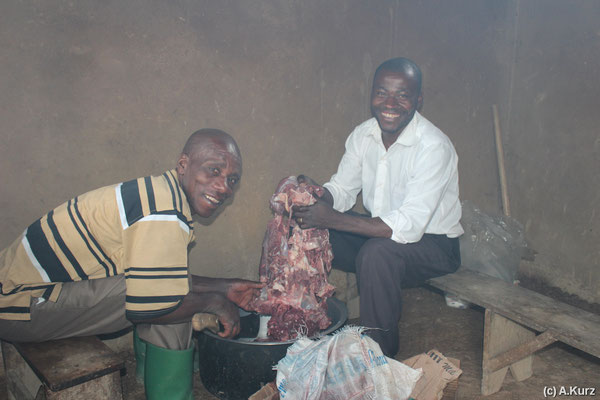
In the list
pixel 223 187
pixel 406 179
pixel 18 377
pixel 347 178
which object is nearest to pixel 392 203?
pixel 406 179

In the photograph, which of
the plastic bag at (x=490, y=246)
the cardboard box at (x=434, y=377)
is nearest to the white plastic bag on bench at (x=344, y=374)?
the cardboard box at (x=434, y=377)

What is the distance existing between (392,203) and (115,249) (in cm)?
203

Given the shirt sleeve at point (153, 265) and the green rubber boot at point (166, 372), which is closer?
the shirt sleeve at point (153, 265)

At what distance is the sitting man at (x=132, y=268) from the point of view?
214 cm

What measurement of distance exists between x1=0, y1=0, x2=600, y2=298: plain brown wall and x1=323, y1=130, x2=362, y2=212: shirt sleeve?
0.21 m

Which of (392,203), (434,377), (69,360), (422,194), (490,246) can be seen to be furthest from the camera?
(490,246)

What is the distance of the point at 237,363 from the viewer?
2.67m

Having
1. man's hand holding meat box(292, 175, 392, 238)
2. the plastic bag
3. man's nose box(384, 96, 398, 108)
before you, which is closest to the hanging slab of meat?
man's hand holding meat box(292, 175, 392, 238)

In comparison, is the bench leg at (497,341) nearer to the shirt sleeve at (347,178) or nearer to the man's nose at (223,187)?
the shirt sleeve at (347,178)

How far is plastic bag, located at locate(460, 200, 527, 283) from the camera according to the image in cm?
384

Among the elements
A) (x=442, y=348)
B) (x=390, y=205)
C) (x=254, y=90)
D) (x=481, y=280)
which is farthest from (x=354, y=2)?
(x=442, y=348)

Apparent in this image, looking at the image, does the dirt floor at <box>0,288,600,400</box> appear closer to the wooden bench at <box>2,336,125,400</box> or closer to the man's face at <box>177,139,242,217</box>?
the wooden bench at <box>2,336,125,400</box>

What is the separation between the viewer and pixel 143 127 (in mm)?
3084

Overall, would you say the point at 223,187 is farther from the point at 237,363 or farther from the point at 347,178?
the point at 347,178
